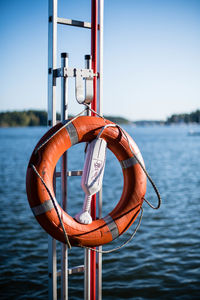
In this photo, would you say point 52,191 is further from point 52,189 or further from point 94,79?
point 94,79

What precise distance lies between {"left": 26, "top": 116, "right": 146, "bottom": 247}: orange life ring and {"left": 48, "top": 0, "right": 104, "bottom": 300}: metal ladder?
0.10 metres

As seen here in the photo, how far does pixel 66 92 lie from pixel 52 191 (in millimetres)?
503

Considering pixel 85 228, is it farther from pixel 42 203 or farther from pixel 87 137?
pixel 87 137

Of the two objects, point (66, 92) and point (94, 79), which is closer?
point (66, 92)

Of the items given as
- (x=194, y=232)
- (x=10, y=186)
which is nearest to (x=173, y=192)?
(x=194, y=232)

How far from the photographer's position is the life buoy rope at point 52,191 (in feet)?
5.72

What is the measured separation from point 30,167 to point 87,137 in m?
0.33

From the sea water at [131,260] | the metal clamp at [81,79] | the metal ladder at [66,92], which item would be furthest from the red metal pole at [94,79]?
the sea water at [131,260]

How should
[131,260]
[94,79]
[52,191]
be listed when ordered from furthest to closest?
[131,260] → [94,79] → [52,191]

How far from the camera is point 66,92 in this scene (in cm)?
185

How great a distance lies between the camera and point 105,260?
12.6ft

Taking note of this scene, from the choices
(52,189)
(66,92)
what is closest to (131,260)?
(52,189)

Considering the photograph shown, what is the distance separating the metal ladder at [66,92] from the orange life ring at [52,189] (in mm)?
104

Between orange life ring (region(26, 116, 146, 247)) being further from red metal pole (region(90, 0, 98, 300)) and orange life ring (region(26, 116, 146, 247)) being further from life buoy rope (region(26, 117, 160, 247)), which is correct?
red metal pole (region(90, 0, 98, 300))
